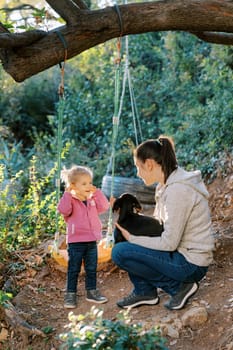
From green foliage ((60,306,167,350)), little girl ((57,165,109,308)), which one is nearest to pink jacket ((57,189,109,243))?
little girl ((57,165,109,308))

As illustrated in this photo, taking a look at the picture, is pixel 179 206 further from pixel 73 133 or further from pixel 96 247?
pixel 73 133

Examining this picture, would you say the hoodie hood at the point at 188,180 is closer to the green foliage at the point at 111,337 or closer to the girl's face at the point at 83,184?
the girl's face at the point at 83,184

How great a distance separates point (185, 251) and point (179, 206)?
345mm

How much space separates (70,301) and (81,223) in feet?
2.05

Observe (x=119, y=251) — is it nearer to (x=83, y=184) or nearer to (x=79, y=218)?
(x=79, y=218)

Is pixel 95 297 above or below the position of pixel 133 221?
below

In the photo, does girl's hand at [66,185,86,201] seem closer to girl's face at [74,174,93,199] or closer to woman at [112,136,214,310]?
girl's face at [74,174,93,199]

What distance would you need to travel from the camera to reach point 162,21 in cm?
397

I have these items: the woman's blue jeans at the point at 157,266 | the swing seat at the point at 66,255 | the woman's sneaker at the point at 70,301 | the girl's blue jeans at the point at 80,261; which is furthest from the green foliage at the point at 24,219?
the woman's blue jeans at the point at 157,266

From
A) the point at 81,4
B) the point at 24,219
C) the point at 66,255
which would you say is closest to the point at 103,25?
the point at 81,4

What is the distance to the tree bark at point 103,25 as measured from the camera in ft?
12.1

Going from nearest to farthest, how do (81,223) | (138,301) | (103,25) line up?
(103,25), (138,301), (81,223)

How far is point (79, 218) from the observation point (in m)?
4.36

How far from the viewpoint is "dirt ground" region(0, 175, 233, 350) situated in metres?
3.75
